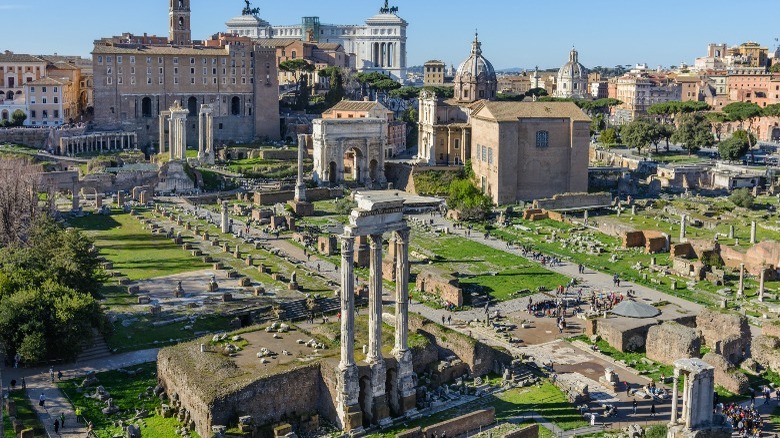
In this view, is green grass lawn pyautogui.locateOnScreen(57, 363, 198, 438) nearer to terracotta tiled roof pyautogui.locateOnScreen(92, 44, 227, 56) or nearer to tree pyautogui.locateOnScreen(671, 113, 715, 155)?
terracotta tiled roof pyautogui.locateOnScreen(92, 44, 227, 56)

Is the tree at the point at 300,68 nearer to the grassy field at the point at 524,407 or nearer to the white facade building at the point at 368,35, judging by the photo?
the white facade building at the point at 368,35

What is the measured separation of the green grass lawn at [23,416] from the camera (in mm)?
22922

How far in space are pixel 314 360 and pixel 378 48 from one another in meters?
122

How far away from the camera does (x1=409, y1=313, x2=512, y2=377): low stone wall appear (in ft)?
90.2

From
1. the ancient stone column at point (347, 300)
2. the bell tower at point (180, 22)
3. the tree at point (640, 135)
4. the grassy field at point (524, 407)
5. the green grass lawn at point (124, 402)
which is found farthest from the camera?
the bell tower at point (180, 22)

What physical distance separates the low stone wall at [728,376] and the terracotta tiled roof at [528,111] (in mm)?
34042

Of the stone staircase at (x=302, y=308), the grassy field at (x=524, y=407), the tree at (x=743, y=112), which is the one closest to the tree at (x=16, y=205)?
the stone staircase at (x=302, y=308)

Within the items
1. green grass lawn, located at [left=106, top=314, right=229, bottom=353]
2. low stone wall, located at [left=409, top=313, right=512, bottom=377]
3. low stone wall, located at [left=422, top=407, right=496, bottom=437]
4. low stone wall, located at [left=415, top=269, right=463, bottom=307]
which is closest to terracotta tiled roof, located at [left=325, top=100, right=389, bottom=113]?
low stone wall, located at [left=415, top=269, right=463, bottom=307]

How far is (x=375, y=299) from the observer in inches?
934

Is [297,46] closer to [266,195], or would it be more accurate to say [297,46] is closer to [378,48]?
[378,48]

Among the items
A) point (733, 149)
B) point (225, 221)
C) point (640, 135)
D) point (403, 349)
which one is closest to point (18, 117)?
point (225, 221)

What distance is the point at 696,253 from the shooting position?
4428 cm

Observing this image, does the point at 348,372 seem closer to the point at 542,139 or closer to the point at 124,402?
the point at 124,402

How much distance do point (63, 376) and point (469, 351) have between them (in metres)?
12.5
